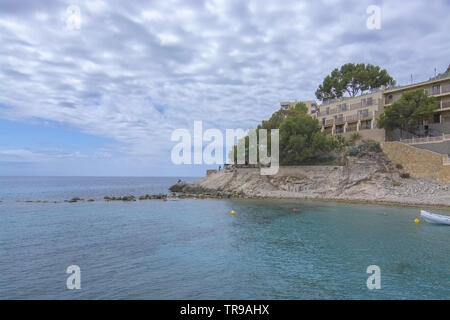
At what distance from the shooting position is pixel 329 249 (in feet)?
68.4

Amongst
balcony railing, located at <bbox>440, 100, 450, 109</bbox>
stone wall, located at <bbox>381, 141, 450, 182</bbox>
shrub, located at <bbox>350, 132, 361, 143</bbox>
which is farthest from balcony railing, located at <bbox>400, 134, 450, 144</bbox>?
shrub, located at <bbox>350, 132, 361, 143</bbox>

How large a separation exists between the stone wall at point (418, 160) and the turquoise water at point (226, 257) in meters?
16.4

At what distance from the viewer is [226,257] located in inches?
762

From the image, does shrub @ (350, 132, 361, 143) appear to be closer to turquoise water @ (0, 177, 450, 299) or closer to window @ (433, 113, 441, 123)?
window @ (433, 113, 441, 123)

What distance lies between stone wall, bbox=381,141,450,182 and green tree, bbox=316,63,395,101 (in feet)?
81.3

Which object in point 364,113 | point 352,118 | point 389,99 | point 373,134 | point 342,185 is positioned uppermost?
point 389,99

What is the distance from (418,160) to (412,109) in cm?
977

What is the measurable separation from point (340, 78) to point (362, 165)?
34.3 meters

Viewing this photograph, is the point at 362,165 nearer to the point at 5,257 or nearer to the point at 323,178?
the point at 323,178

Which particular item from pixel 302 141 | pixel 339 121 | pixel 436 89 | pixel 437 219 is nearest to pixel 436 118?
pixel 436 89

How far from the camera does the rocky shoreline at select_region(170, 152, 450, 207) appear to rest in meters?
43.8

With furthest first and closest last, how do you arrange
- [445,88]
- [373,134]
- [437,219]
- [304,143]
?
[373,134], [304,143], [445,88], [437,219]

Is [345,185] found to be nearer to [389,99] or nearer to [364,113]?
[364,113]
